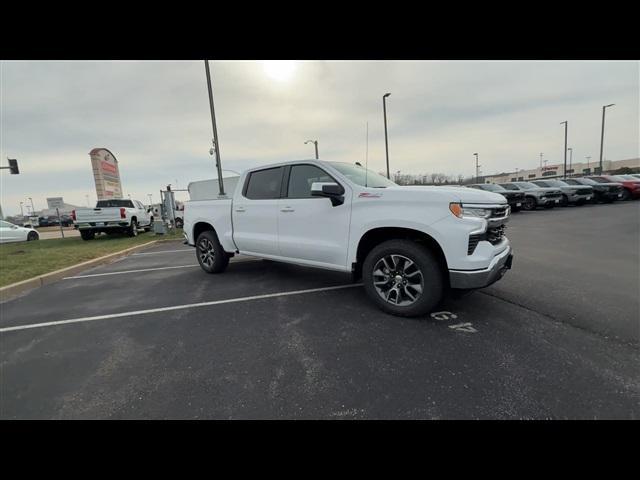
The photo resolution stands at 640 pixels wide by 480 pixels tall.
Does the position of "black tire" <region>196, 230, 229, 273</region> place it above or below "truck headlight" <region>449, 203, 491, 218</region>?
below

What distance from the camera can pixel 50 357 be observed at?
2.83 meters

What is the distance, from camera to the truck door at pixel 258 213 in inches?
175

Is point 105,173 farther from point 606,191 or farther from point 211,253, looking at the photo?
point 606,191

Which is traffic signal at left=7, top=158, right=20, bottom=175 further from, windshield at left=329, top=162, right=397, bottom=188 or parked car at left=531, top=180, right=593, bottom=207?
parked car at left=531, top=180, right=593, bottom=207

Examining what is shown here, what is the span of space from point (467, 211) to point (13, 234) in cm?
2040

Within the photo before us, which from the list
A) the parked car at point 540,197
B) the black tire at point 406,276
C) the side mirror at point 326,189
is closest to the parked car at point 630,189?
the parked car at point 540,197

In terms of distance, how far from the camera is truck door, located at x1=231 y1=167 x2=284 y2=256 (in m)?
4.44

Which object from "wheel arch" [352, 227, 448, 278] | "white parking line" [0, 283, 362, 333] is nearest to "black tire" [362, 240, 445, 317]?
"wheel arch" [352, 227, 448, 278]

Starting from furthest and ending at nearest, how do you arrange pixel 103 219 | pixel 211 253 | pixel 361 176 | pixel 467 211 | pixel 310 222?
pixel 103 219
pixel 211 253
pixel 361 176
pixel 310 222
pixel 467 211

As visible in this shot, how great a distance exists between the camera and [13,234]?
1424cm

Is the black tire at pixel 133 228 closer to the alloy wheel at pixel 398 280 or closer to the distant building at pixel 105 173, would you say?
the alloy wheel at pixel 398 280

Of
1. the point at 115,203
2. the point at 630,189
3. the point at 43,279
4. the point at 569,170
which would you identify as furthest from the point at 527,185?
the point at 569,170
